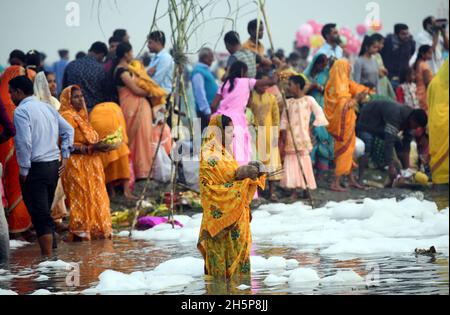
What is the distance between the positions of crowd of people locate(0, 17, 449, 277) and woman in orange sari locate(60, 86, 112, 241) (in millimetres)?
13

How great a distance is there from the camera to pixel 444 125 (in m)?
15.5

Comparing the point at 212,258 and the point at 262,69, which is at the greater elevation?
the point at 262,69

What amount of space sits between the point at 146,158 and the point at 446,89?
4037 mm

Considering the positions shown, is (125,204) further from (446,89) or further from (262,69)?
(446,89)

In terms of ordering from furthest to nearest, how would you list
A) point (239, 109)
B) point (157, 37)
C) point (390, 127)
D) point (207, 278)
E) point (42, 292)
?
point (390, 127), point (157, 37), point (239, 109), point (207, 278), point (42, 292)

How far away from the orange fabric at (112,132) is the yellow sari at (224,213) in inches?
190

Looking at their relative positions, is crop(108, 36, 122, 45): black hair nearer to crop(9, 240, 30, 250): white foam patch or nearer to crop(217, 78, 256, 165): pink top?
crop(217, 78, 256, 165): pink top

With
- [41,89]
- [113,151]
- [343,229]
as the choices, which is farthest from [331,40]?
[41,89]

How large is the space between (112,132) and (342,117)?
3.91 m

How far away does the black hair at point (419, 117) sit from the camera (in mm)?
16719

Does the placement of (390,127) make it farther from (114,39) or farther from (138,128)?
(114,39)

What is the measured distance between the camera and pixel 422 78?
18.7 metres
